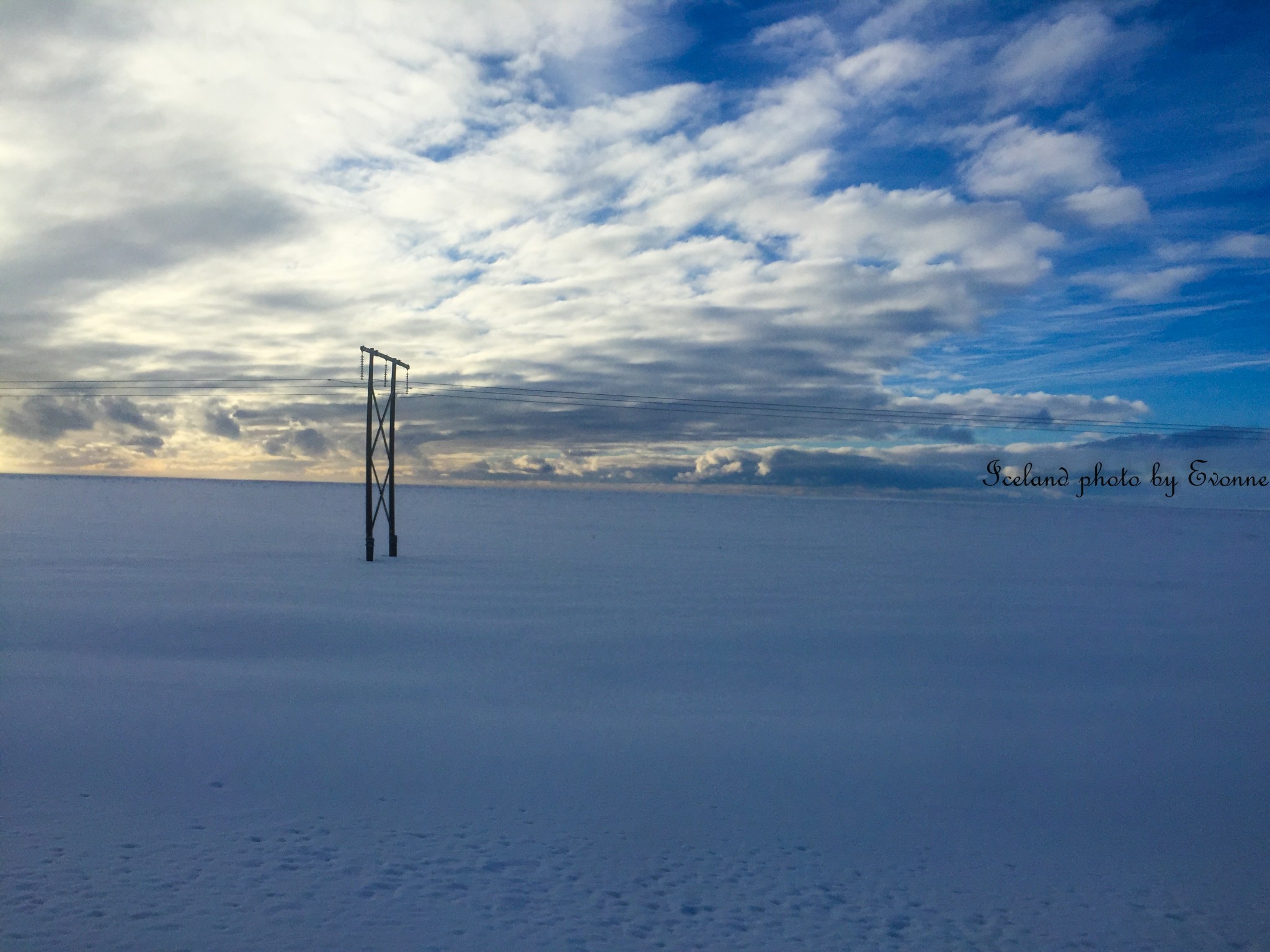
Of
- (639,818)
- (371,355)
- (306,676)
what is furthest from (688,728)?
(371,355)

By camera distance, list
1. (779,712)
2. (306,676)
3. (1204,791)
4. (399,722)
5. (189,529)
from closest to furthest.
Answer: (1204,791) < (399,722) < (779,712) < (306,676) < (189,529)

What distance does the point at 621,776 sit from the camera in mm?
7391

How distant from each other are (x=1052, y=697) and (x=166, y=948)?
10.5 meters

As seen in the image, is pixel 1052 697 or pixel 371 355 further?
pixel 371 355

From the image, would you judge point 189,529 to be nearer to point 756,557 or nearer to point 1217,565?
point 756,557

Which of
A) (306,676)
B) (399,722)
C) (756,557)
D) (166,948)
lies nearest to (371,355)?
(756,557)

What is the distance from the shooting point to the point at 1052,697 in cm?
1105

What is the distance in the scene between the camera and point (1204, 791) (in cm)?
750

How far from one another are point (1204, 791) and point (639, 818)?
5.24 m

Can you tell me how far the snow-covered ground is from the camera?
16.1 feet

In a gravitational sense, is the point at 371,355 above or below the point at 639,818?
above

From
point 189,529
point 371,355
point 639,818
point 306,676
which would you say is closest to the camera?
point 639,818

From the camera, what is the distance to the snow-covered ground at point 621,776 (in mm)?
4906

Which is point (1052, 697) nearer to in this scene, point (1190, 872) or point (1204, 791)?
point (1204, 791)
